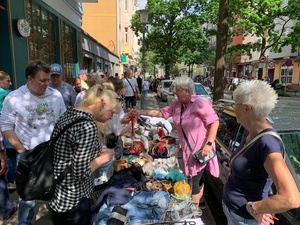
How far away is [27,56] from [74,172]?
5159 millimetres

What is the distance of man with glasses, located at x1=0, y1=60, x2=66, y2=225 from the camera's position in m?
2.52

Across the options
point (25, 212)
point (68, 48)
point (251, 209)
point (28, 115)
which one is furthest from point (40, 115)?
point (68, 48)

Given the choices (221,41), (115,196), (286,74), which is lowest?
(115,196)

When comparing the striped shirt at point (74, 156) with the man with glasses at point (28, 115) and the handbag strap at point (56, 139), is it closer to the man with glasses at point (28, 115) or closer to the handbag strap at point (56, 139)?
the handbag strap at point (56, 139)

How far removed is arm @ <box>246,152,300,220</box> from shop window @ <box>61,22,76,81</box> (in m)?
7.98

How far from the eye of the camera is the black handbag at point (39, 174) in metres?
1.69

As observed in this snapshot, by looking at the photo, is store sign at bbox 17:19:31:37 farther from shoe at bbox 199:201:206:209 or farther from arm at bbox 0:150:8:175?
shoe at bbox 199:201:206:209

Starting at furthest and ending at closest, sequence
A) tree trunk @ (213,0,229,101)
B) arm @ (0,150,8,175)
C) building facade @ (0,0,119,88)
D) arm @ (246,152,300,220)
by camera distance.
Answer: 1. tree trunk @ (213,0,229,101)
2. building facade @ (0,0,119,88)
3. arm @ (0,150,8,175)
4. arm @ (246,152,300,220)

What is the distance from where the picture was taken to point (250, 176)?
5.29ft

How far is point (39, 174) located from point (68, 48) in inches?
335

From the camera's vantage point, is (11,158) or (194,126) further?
(11,158)

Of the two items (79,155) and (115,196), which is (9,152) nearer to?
(115,196)

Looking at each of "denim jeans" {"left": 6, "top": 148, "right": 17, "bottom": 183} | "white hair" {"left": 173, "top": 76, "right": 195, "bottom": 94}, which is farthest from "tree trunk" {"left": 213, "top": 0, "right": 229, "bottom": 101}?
"denim jeans" {"left": 6, "top": 148, "right": 17, "bottom": 183}

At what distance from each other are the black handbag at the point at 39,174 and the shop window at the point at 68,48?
7.10 meters
